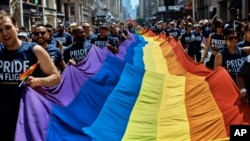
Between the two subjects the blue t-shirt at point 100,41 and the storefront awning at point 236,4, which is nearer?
the blue t-shirt at point 100,41

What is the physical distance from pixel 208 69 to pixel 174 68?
4.74m

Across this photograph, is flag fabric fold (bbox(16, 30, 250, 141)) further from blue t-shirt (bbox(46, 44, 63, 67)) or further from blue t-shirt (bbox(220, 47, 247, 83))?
blue t-shirt (bbox(46, 44, 63, 67))

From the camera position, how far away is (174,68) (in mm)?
16375

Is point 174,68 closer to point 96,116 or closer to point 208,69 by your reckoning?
point 208,69

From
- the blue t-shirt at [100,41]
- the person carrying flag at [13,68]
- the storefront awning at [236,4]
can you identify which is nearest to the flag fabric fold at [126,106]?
the person carrying flag at [13,68]

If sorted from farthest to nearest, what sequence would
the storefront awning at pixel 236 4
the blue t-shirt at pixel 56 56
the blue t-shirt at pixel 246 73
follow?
1. the storefront awning at pixel 236 4
2. the blue t-shirt at pixel 56 56
3. the blue t-shirt at pixel 246 73

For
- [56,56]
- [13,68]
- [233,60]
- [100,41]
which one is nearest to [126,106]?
[56,56]

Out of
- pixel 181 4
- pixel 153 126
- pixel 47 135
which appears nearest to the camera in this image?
pixel 47 135

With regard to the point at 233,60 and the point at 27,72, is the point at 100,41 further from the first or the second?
the point at 27,72

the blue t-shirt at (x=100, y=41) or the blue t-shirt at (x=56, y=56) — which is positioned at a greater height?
the blue t-shirt at (x=100, y=41)

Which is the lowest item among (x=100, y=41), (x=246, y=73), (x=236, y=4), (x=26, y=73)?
(x=246, y=73)

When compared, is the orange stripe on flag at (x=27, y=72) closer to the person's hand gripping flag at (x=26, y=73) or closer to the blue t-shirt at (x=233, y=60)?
the person's hand gripping flag at (x=26, y=73)

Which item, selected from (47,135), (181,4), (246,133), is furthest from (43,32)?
(181,4)

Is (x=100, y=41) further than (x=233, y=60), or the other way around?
(x=100, y=41)
